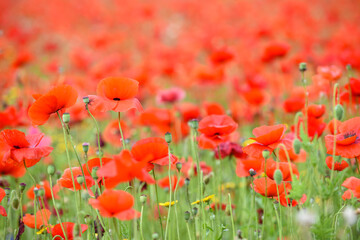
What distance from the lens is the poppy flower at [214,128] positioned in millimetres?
1495

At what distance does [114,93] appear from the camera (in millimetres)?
1390

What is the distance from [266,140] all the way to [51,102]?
74 centimetres

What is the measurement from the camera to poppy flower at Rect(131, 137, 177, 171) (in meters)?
1.24

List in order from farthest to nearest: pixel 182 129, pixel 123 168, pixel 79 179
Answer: pixel 182 129 < pixel 79 179 < pixel 123 168

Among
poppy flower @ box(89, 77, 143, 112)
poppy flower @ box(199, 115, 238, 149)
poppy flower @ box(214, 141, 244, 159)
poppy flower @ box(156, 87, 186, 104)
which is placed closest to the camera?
poppy flower @ box(89, 77, 143, 112)

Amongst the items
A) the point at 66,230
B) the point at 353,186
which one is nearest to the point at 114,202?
the point at 66,230

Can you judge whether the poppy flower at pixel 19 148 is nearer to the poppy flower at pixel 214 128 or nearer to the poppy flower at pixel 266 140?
the poppy flower at pixel 214 128

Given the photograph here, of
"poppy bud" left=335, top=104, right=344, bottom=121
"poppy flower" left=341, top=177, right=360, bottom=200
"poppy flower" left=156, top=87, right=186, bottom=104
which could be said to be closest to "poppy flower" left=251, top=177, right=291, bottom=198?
"poppy flower" left=341, top=177, right=360, bottom=200

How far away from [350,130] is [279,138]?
0.29 meters

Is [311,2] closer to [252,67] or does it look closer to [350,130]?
[252,67]

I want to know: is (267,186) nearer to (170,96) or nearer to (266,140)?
(266,140)

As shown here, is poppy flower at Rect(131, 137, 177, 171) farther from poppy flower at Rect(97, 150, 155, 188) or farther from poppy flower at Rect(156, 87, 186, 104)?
poppy flower at Rect(156, 87, 186, 104)

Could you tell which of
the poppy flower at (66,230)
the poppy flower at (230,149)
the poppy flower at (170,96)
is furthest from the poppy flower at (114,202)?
the poppy flower at (170,96)

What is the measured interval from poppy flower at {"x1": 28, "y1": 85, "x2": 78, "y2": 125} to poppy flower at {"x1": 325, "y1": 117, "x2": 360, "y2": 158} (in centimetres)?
91
